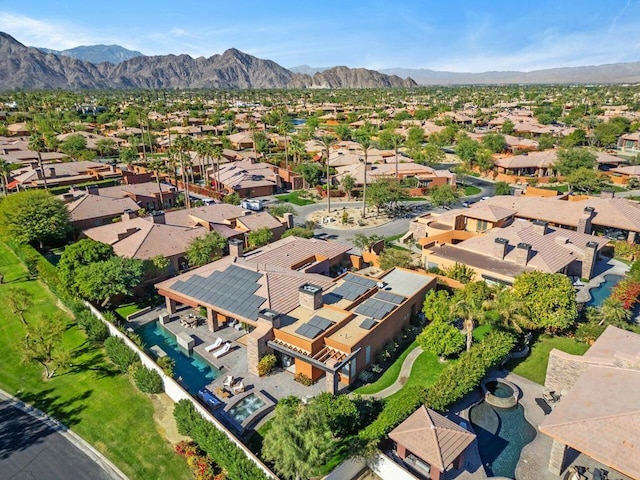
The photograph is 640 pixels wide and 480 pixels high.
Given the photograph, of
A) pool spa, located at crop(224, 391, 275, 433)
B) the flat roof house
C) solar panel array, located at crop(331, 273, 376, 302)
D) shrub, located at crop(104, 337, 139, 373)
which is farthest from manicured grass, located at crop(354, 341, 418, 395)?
shrub, located at crop(104, 337, 139, 373)

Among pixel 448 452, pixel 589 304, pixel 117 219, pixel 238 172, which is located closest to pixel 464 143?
pixel 238 172

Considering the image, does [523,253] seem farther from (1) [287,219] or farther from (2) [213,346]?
(2) [213,346]

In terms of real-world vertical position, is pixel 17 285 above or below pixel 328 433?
below

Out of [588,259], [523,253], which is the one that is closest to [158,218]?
[523,253]

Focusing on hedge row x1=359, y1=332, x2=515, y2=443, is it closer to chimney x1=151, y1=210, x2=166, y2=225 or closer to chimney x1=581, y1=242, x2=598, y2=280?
chimney x1=581, y1=242, x2=598, y2=280

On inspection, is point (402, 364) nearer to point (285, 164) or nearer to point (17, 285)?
point (17, 285)

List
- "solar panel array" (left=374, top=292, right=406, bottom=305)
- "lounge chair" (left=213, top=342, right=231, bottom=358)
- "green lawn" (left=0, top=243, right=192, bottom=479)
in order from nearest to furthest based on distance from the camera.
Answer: "green lawn" (left=0, top=243, right=192, bottom=479)
"lounge chair" (left=213, top=342, right=231, bottom=358)
"solar panel array" (left=374, top=292, right=406, bottom=305)

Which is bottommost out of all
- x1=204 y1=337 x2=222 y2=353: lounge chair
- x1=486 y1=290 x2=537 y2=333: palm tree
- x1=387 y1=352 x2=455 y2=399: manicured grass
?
x1=387 y1=352 x2=455 y2=399: manicured grass
